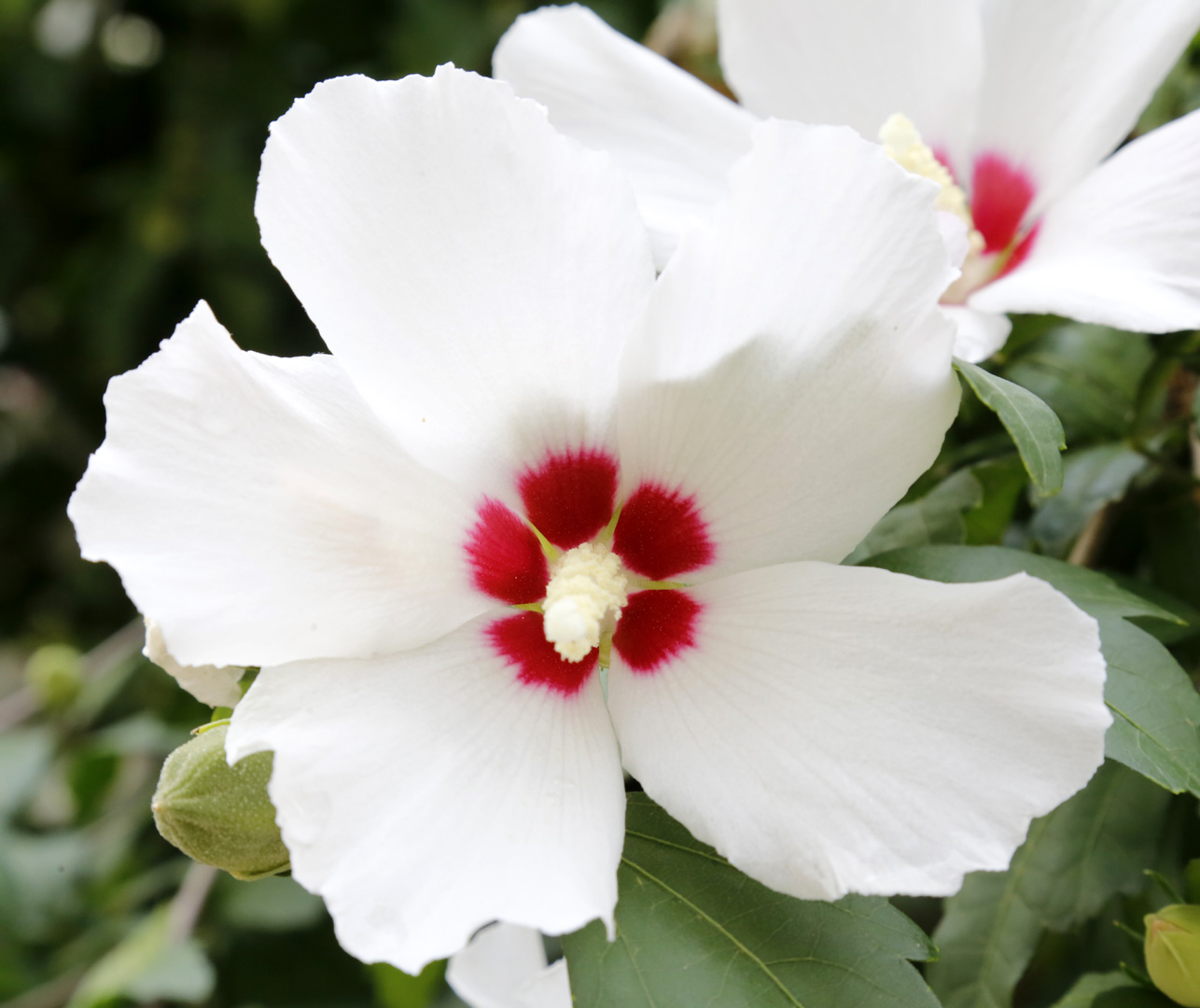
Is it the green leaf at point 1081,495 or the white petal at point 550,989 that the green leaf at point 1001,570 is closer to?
the green leaf at point 1081,495

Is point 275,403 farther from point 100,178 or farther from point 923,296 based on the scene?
point 100,178

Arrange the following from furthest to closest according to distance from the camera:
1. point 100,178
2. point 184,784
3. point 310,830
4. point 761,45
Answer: point 100,178 → point 761,45 → point 184,784 → point 310,830

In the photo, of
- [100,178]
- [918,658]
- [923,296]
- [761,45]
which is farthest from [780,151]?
[100,178]

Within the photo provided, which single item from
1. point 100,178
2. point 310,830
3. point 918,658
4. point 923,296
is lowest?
point 100,178

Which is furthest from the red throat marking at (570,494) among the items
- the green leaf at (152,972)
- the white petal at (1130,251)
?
the green leaf at (152,972)

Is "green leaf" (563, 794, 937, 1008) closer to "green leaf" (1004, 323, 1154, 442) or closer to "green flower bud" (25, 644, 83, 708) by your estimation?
"green leaf" (1004, 323, 1154, 442)

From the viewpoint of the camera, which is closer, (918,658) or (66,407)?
(918,658)

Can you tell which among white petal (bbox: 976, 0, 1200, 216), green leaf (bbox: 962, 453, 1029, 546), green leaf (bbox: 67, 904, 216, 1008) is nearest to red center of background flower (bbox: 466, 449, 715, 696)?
green leaf (bbox: 962, 453, 1029, 546)
